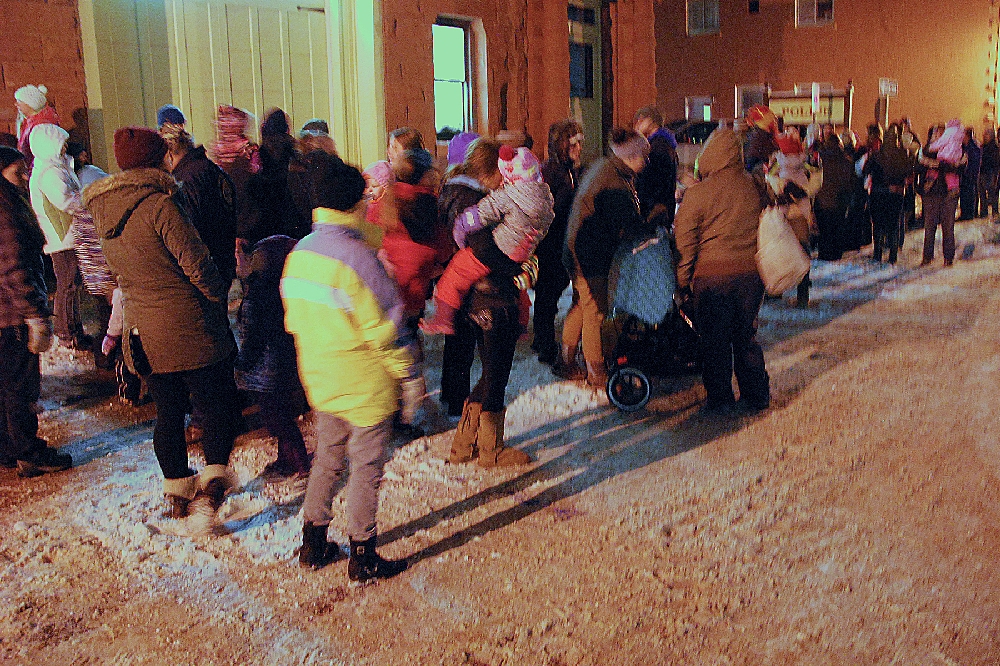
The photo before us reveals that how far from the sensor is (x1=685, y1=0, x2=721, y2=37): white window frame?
2873cm

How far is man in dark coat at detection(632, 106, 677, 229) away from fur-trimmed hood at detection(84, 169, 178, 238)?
4.29 m

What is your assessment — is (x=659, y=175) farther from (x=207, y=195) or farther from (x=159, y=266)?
(x=159, y=266)

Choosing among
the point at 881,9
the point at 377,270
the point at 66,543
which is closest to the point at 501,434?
the point at 377,270

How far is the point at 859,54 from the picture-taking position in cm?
2738

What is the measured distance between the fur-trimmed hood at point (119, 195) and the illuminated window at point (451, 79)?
7520 mm

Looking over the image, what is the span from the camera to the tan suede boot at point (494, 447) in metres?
5.31

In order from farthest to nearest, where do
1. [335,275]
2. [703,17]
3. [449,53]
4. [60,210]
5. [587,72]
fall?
[703,17], [587,72], [449,53], [60,210], [335,275]

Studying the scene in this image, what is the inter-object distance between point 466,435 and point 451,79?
736cm

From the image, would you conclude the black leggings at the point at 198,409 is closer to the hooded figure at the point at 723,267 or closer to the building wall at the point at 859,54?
the hooded figure at the point at 723,267

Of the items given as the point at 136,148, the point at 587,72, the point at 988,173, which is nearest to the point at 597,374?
the point at 136,148

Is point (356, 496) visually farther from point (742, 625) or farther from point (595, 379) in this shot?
point (595, 379)

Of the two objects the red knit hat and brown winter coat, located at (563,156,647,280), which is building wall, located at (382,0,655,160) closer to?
brown winter coat, located at (563,156,647,280)

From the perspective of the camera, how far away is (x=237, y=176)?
232 inches

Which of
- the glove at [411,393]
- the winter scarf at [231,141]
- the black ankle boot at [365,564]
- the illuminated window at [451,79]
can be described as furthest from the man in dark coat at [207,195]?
the illuminated window at [451,79]
